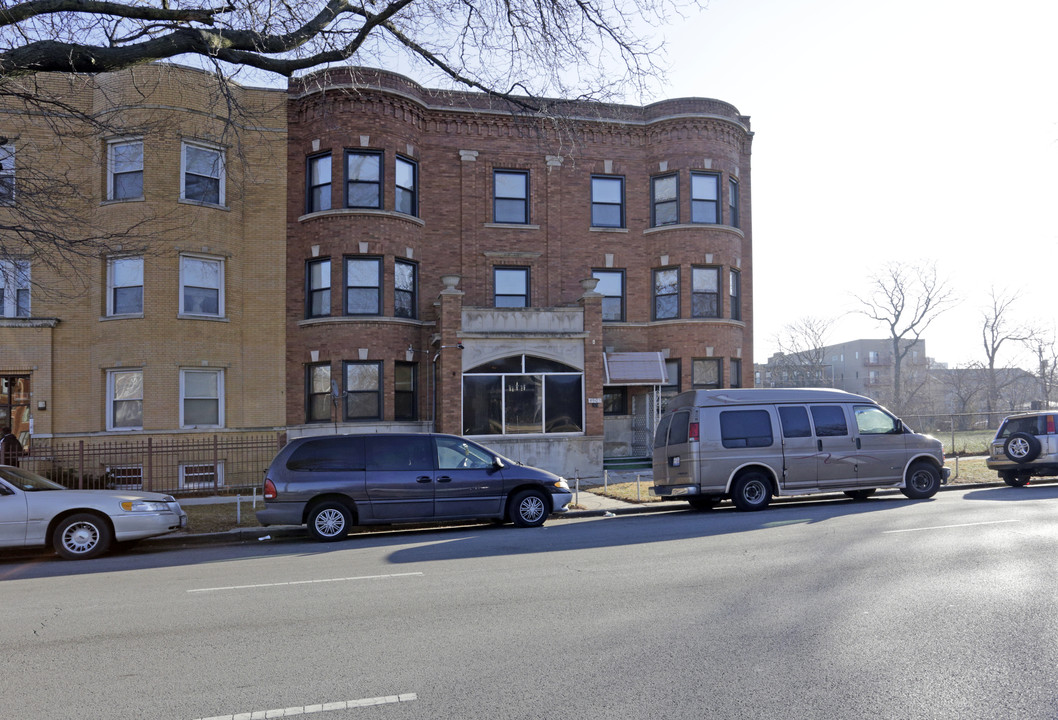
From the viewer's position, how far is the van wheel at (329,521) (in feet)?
39.7

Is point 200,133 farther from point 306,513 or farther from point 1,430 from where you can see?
point 306,513

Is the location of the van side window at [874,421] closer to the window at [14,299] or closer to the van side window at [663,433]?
→ the van side window at [663,433]

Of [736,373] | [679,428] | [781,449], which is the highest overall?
[736,373]

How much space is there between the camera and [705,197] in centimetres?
2395

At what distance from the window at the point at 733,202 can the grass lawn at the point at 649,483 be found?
9227mm

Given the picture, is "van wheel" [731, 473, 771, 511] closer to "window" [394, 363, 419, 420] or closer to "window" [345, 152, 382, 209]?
"window" [394, 363, 419, 420]

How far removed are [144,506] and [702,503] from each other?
1005 cm

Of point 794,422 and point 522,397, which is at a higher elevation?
point 522,397

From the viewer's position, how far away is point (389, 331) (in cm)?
2141

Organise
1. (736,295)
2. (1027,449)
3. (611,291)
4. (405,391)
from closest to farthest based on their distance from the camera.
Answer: (1027,449)
(405,391)
(611,291)
(736,295)

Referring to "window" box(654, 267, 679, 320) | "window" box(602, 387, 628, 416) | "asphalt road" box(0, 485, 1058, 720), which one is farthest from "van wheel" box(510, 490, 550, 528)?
"window" box(654, 267, 679, 320)

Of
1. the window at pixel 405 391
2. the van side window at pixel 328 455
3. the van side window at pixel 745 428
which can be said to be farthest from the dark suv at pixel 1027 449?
the van side window at pixel 328 455

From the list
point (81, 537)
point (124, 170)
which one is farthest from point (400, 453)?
point (124, 170)

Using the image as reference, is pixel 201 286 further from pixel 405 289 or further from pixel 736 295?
pixel 736 295
